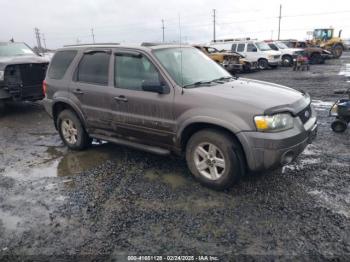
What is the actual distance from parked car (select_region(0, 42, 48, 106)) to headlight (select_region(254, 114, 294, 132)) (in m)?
7.62

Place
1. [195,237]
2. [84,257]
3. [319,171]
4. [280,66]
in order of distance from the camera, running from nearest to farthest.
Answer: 1. [84,257]
2. [195,237]
3. [319,171]
4. [280,66]

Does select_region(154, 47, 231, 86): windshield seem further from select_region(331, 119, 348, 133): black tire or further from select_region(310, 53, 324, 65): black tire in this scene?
select_region(310, 53, 324, 65): black tire

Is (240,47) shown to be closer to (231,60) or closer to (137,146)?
(231,60)

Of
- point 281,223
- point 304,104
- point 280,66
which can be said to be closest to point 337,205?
point 281,223

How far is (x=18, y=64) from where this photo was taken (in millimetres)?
8898

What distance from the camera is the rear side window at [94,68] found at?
501cm

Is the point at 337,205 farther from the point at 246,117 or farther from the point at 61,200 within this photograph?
the point at 61,200

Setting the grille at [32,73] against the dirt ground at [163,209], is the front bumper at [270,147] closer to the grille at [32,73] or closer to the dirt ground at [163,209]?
the dirt ground at [163,209]

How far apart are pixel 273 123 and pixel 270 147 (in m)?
0.29

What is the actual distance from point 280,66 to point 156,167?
71.6 ft

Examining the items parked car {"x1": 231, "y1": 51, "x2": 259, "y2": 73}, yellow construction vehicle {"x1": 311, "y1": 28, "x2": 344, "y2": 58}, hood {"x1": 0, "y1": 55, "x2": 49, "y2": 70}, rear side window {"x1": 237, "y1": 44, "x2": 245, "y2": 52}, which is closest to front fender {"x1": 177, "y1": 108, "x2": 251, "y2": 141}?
hood {"x1": 0, "y1": 55, "x2": 49, "y2": 70}

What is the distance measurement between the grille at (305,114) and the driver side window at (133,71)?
1913 mm

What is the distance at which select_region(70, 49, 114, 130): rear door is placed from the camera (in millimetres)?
4977

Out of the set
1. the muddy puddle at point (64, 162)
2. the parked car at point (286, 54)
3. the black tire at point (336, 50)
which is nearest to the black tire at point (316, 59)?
the parked car at point (286, 54)
